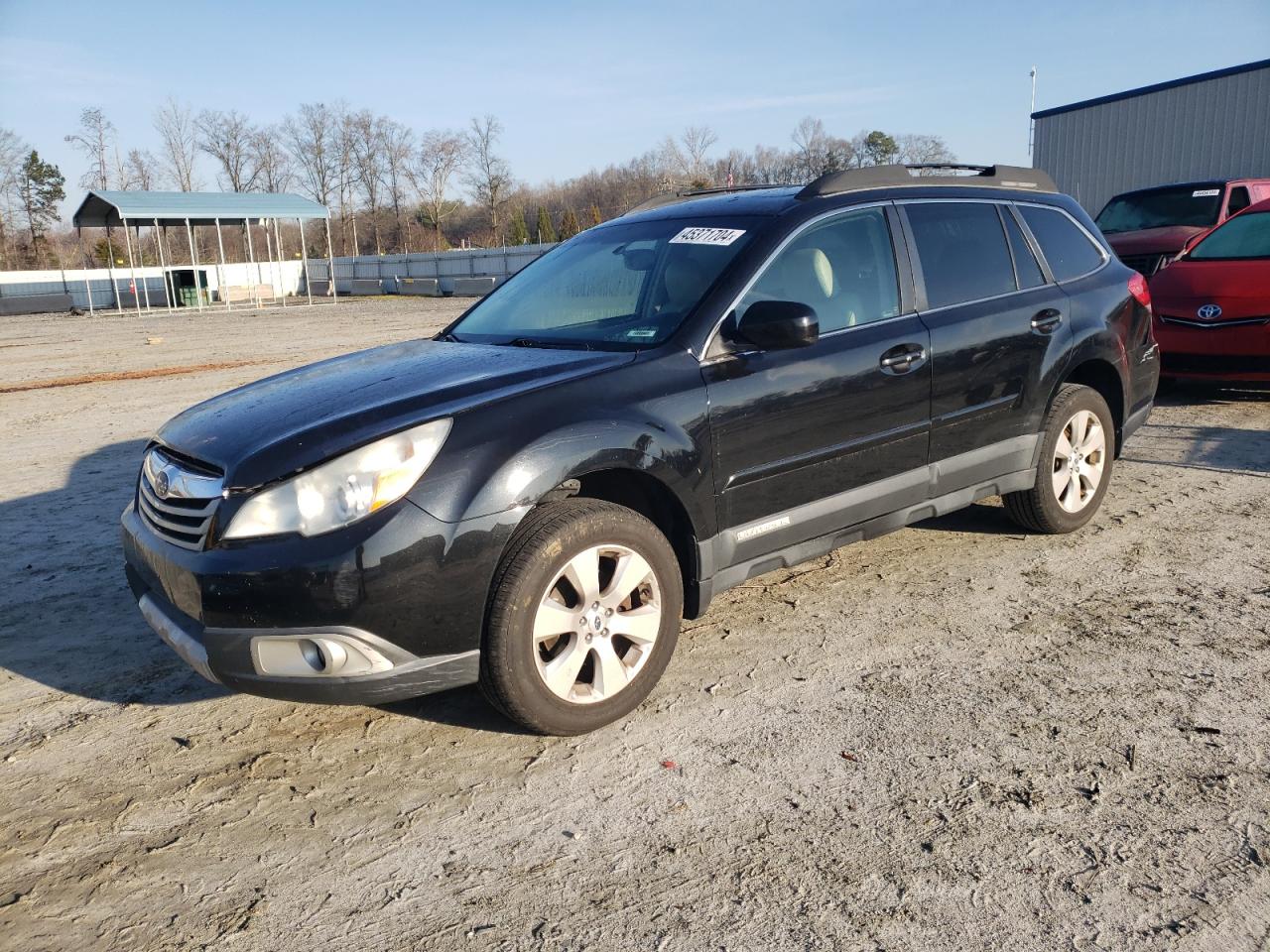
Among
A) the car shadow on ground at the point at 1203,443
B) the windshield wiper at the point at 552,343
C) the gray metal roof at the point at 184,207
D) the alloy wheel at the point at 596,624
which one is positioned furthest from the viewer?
the gray metal roof at the point at 184,207

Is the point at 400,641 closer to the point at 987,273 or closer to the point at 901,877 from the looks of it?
the point at 901,877

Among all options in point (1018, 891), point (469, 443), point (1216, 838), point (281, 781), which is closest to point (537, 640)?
point (469, 443)

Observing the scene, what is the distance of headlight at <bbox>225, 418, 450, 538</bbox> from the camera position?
3.01 m

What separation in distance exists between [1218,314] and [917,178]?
182 inches

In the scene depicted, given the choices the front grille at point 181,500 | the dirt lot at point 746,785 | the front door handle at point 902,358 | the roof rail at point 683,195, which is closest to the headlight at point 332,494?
the front grille at point 181,500

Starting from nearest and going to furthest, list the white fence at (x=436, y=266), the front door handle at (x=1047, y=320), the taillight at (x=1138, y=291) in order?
the front door handle at (x=1047, y=320) < the taillight at (x=1138, y=291) < the white fence at (x=436, y=266)

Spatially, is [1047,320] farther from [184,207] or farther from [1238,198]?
[184,207]

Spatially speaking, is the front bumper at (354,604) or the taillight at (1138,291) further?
the taillight at (1138,291)

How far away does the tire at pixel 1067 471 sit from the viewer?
5039mm

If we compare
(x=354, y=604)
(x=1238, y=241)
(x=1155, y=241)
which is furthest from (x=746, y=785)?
(x=1155, y=241)

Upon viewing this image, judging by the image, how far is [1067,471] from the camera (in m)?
5.21

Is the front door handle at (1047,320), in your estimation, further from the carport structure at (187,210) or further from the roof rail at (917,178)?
the carport structure at (187,210)

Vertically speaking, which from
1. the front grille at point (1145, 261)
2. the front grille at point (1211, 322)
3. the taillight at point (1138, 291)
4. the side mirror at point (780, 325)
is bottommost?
the front grille at point (1211, 322)

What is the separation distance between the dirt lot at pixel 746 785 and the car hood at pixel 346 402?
1010 mm
